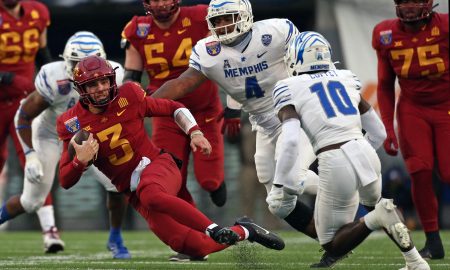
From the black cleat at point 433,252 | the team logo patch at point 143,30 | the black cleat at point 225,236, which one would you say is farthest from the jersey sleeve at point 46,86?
the black cleat at point 433,252

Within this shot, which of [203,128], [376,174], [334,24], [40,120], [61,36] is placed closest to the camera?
[376,174]

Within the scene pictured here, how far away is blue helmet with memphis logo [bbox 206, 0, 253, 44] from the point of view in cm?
664

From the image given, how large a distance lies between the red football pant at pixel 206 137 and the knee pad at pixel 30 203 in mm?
1134

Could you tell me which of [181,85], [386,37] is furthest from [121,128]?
[386,37]

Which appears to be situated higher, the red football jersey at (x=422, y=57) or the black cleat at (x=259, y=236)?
the red football jersey at (x=422, y=57)

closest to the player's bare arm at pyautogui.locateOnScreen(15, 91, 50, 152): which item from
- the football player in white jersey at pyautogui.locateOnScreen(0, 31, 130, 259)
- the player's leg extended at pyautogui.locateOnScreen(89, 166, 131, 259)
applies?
the football player in white jersey at pyautogui.locateOnScreen(0, 31, 130, 259)

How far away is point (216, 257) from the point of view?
24.3 feet

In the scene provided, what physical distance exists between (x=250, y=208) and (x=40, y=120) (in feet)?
13.6

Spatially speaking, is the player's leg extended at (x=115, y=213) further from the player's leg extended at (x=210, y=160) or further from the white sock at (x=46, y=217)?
the white sock at (x=46, y=217)

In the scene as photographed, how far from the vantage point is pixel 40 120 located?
8164mm

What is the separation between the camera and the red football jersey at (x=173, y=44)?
7535 mm

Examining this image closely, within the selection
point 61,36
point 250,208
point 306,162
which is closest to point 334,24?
point 250,208

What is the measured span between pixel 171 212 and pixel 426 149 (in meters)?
2.12

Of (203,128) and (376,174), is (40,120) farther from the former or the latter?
(376,174)
